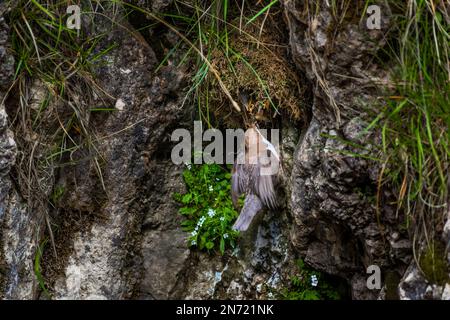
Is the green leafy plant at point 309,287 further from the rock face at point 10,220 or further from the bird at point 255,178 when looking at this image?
the rock face at point 10,220

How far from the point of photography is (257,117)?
3357mm

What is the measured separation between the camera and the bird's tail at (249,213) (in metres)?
A: 3.41

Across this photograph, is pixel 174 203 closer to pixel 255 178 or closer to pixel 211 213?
pixel 211 213

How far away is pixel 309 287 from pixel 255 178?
62 centimetres

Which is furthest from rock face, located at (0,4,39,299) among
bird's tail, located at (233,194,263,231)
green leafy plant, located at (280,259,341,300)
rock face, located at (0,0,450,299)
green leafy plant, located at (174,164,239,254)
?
green leafy plant, located at (280,259,341,300)

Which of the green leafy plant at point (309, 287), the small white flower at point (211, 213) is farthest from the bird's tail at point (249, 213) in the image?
the green leafy plant at point (309, 287)

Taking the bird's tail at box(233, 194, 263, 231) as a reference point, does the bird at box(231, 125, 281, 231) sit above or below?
above

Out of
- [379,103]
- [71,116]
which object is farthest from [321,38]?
[71,116]

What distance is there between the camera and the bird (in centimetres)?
337

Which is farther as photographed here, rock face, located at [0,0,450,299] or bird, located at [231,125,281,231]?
bird, located at [231,125,281,231]

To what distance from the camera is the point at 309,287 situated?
329 cm

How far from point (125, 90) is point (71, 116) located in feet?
1.01

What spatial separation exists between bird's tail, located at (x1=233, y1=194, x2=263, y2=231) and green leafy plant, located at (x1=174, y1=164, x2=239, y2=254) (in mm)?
34

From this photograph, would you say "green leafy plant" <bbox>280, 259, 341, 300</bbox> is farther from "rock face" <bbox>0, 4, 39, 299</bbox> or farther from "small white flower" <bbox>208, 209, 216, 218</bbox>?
"rock face" <bbox>0, 4, 39, 299</bbox>
